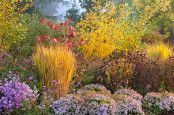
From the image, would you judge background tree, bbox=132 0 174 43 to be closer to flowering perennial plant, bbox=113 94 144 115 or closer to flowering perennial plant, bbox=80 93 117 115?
flowering perennial plant, bbox=113 94 144 115

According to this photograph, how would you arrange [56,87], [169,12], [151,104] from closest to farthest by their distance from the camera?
[56,87], [151,104], [169,12]

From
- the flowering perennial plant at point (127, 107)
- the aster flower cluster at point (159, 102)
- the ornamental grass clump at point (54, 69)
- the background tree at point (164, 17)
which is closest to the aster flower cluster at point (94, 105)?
the flowering perennial plant at point (127, 107)

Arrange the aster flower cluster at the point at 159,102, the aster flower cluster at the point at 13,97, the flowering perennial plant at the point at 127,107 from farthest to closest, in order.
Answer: the aster flower cluster at the point at 159,102 → the flowering perennial plant at the point at 127,107 → the aster flower cluster at the point at 13,97

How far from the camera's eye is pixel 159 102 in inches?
154

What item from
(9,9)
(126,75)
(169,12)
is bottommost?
(126,75)

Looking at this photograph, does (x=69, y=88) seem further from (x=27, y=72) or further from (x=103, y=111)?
(x=103, y=111)

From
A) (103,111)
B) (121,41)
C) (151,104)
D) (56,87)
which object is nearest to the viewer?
(103,111)

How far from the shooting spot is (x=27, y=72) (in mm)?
3879

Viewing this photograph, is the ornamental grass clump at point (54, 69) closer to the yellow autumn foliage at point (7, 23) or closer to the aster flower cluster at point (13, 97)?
the aster flower cluster at point (13, 97)

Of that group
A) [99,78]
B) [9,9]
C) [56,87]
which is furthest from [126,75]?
[9,9]

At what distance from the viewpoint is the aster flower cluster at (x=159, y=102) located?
3.87m

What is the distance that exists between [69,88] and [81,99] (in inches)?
47.5

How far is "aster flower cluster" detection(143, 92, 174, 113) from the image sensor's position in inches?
152

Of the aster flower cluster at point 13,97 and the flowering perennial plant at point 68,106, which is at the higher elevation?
the aster flower cluster at point 13,97
